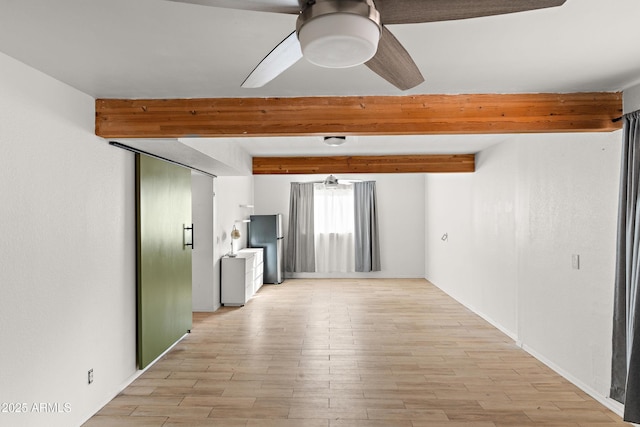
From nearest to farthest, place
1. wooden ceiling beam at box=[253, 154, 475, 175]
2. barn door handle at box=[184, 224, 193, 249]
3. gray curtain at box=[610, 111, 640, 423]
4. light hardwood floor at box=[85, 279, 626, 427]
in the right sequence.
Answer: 1. gray curtain at box=[610, 111, 640, 423]
2. light hardwood floor at box=[85, 279, 626, 427]
3. barn door handle at box=[184, 224, 193, 249]
4. wooden ceiling beam at box=[253, 154, 475, 175]

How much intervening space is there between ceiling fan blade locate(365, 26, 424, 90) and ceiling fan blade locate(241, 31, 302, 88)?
283 mm

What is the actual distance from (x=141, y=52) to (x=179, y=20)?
499 millimetres

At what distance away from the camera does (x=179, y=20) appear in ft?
6.12

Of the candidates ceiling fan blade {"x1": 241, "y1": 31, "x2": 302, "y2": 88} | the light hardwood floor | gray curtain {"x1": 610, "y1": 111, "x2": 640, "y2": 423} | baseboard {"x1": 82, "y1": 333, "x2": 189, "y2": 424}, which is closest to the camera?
ceiling fan blade {"x1": 241, "y1": 31, "x2": 302, "y2": 88}

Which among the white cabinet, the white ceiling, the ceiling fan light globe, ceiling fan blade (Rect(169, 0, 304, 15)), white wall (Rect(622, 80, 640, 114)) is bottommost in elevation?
the white cabinet

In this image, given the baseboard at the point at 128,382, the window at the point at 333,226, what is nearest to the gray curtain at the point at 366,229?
the window at the point at 333,226

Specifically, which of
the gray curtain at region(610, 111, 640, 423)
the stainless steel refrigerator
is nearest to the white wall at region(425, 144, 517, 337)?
the gray curtain at region(610, 111, 640, 423)

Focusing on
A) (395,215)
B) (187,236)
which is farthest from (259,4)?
(395,215)

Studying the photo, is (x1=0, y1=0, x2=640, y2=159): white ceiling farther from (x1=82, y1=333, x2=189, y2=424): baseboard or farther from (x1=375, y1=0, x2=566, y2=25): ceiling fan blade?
(x1=82, y1=333, x2=189, y2=424): baseboard

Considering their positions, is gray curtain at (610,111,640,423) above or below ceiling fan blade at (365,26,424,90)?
below

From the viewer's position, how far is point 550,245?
4008 millimetres

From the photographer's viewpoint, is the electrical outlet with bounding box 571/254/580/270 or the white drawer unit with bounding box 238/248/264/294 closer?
the electrical outlet with bounding box 571/254/580/270

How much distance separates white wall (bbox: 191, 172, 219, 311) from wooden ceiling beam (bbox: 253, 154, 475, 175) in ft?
2.88

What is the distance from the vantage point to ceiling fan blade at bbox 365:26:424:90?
1.47 meters
